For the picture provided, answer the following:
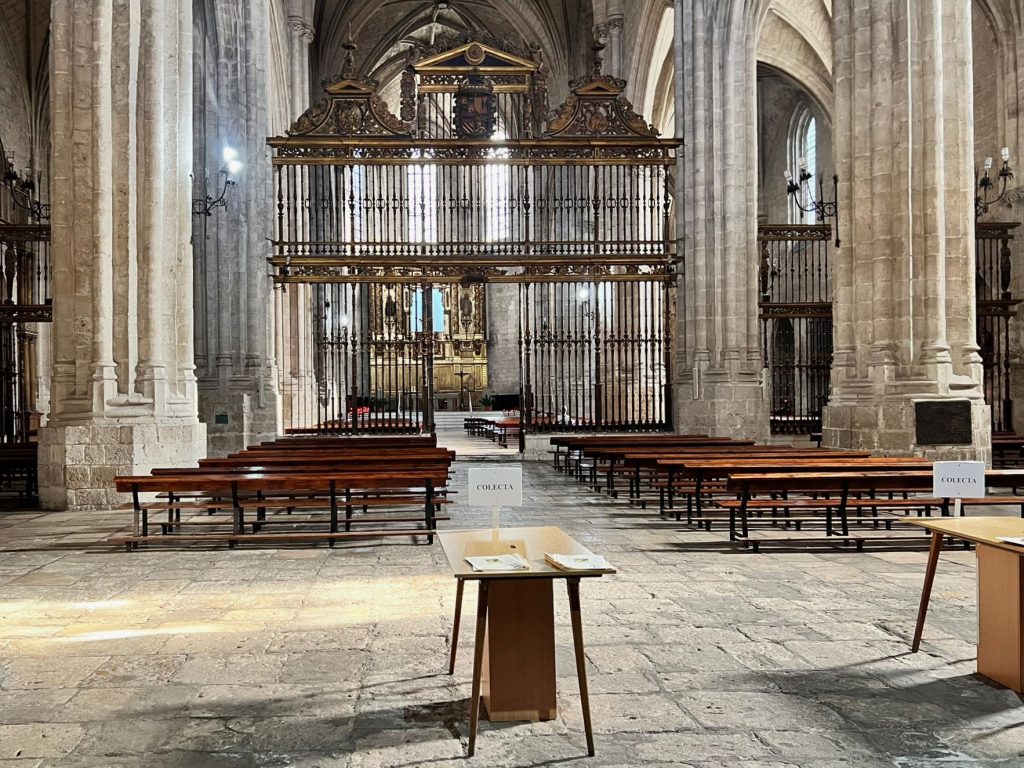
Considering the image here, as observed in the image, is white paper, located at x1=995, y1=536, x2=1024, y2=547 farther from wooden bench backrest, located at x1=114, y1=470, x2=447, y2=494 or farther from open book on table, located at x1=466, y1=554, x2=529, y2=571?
wooden bench backrest, located at x1=114, y1=470, x2=447, y2=494

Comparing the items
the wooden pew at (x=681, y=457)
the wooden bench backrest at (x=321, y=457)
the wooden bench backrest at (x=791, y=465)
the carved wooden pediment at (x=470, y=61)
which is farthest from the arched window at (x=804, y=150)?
the wooden bench backrest at (x=791, y=465)

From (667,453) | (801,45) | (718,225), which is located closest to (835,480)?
(667,453)

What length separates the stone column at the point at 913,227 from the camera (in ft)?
37.2

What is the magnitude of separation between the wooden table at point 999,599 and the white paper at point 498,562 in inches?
79.1

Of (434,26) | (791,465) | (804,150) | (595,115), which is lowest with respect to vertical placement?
(791,465)

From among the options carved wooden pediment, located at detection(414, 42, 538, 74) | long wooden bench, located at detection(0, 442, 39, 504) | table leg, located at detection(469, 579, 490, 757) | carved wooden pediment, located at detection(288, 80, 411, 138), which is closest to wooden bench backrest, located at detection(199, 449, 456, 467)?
long wooden bench, located at detection(0, 442, 39, 504)

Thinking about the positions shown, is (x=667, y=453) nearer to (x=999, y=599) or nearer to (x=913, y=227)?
(x=913, y=227)

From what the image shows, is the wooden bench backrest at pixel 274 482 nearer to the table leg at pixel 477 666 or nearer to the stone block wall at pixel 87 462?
the stone block wall at pixel 87 462

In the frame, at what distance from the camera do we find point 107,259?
1038 centimetres

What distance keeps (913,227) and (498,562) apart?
9794mm

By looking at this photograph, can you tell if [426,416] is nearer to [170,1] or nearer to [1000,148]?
[170,1]

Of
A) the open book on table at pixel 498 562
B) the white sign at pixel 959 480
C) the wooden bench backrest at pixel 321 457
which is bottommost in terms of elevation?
the wooden bench backrest at pixel 321 457

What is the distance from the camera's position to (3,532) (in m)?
8.68

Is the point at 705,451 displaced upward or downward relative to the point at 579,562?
downward
